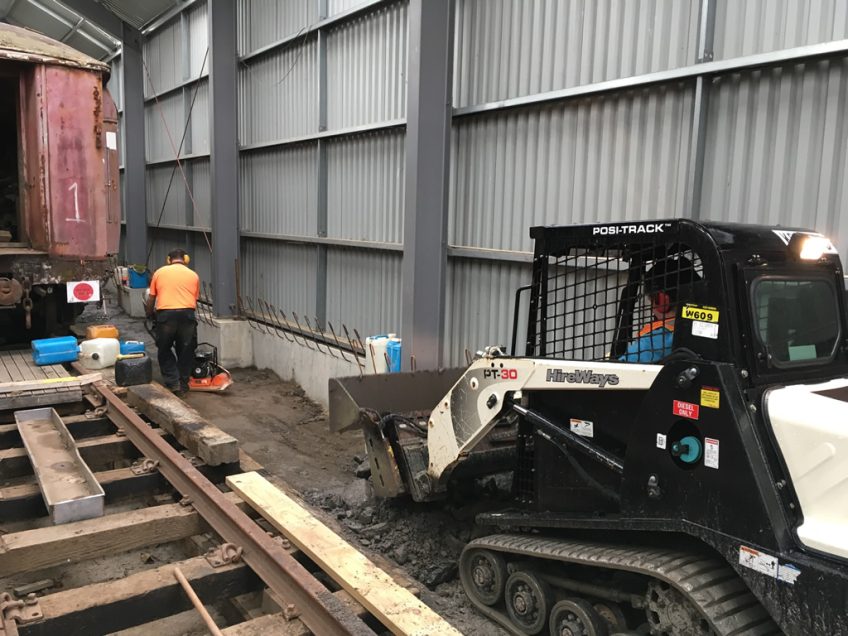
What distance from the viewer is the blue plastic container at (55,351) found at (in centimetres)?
714

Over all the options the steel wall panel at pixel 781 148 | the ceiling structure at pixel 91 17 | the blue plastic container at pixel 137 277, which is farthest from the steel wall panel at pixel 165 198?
the steel wall panel at pixel 781 148

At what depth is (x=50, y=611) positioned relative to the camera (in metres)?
3.14

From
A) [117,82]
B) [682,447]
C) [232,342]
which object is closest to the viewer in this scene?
[682,447]

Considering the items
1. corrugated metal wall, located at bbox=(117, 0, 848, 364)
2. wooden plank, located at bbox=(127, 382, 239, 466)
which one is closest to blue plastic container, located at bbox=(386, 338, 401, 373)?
corrugated metal wall, located at bbox=(117, 0, 848, 364)

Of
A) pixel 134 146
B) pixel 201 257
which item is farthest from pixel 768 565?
pixel 134 146

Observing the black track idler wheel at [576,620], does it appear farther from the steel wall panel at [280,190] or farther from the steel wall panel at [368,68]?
the steel wall panel at [280,190]

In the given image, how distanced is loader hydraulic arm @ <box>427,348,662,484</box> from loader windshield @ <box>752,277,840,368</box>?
1.54 ft

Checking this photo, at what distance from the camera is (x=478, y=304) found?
23.7ft

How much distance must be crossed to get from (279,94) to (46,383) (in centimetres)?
615

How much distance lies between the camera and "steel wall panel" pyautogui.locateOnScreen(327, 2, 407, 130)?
8047mm

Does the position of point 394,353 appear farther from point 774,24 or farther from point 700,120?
point 774,24

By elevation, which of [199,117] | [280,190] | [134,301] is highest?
[199,117]

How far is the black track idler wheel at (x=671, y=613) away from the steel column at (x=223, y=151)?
32.1ft

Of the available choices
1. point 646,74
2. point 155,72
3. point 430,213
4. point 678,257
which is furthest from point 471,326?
point 155,72
